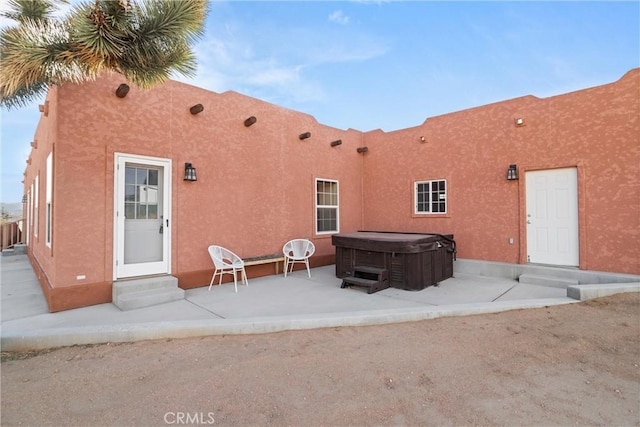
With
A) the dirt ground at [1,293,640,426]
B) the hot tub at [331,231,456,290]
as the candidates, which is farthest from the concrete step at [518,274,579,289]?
the dirt ground at [1,293,640,426]

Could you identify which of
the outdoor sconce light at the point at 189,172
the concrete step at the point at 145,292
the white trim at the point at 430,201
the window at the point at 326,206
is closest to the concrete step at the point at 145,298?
the concrete step at the point at 145,292

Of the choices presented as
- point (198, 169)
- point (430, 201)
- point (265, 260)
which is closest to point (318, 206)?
point (265, 260)

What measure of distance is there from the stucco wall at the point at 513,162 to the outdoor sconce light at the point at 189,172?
18.3ft

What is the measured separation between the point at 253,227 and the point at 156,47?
3838 mm

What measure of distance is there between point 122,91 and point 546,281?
845 centimetres

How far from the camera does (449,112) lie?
8.05 metres

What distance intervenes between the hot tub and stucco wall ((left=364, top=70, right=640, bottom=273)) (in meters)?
1.49

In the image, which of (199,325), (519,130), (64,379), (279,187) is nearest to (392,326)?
(199,325)

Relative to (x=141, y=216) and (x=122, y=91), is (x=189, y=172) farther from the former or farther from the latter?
(x=122, y=91)

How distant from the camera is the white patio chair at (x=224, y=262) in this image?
5684 millimetres

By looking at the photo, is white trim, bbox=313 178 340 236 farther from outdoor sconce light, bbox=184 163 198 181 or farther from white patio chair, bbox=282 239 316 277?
outdoor sconce light, bbox=184 163 198 181

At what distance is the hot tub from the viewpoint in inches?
226

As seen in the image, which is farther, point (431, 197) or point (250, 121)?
point (431, 197)

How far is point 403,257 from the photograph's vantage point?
5.83m
